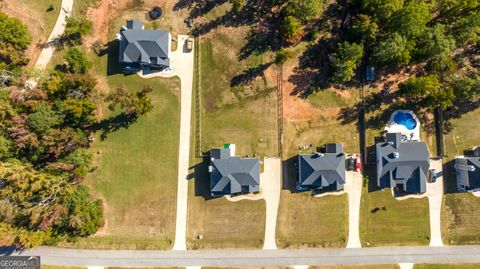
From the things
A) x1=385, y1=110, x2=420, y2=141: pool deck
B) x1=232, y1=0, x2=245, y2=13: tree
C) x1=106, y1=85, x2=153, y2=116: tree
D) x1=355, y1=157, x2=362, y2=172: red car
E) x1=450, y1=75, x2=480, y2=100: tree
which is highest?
x1=232, y1=0, x2=245, y2=13: tree

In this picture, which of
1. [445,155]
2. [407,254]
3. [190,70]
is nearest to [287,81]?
[190,70]

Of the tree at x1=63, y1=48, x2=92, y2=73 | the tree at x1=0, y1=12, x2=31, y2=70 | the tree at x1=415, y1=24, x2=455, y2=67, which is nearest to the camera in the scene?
the tree at x1=415, y1=24, x2=455, y2=67

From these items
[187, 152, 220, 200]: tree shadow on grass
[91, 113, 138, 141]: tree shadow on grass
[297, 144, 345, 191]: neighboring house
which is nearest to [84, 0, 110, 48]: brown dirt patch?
[91, 113, 138, 141]: tree shadow on grass

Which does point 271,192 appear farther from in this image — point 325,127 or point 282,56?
point 282,56

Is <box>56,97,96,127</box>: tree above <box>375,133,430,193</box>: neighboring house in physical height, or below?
above

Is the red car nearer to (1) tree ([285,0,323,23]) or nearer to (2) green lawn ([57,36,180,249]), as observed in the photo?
(1) tree ([285,0,323,23])

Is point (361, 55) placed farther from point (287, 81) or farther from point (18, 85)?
point (18, 85)
